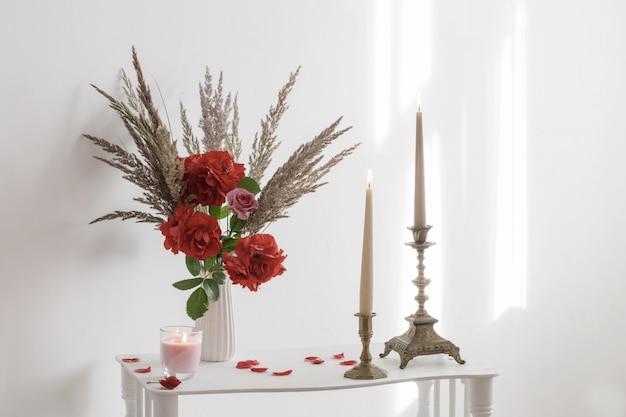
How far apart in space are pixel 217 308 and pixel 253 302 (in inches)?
10.3

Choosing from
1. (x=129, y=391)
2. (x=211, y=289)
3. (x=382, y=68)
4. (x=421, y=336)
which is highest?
(x=382, y=68)

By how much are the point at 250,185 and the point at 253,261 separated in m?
0.15

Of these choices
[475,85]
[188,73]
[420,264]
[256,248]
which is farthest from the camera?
[475,85]

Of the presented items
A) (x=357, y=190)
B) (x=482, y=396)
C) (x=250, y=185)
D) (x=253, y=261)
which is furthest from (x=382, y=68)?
(x=482, y=396)

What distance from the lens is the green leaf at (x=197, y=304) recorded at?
59.8 inches

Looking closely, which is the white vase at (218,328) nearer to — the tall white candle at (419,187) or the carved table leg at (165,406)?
the carved table leg at (165,406)

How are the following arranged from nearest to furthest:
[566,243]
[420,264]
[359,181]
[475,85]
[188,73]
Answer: [420,264] → [188,73] → [359,181] → [475,85] → [566,243]

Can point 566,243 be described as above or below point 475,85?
below

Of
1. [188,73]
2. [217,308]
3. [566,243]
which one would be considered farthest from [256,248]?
[566,243]

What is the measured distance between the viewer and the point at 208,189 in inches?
59.3

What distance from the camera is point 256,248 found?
4.92 ft

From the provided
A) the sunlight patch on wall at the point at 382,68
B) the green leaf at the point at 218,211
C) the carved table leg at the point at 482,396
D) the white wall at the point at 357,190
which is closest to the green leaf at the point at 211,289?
the green leaf at the point at 218,211

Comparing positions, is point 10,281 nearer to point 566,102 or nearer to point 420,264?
point 420,264

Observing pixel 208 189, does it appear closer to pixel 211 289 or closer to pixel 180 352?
pixel 211 289
